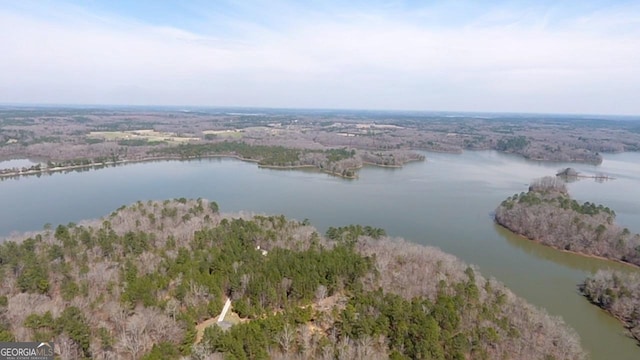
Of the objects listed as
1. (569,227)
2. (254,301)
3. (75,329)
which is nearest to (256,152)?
(569,227)

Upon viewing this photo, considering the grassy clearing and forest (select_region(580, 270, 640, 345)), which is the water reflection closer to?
forest (select_region(580, 270, 640, 345))

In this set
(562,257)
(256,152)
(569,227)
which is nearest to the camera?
(562,257)

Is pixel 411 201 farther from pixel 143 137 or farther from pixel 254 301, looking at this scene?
pixel 143 137

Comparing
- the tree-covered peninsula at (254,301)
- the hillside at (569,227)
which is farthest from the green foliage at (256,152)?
the tree-covered peninsula at (254,301)

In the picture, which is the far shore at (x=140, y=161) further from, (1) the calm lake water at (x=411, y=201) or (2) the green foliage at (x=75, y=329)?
(2) the green foliage at (x=75, y=329)

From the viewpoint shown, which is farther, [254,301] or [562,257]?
[562,257]

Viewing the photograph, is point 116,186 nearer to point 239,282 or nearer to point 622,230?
point 239,282
